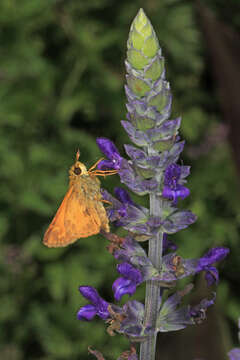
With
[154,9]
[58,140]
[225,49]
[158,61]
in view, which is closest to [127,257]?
[158,61]

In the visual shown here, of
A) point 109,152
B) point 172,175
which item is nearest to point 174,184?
point 172,175

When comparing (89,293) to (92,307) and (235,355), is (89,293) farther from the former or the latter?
(235,355)

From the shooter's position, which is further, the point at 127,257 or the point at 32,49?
the point at 32,49

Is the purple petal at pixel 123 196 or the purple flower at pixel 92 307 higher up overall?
the purple petal at pixel 123 196

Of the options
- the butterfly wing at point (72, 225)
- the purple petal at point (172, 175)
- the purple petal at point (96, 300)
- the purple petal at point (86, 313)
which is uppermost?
the purple petal at point (172, 175)

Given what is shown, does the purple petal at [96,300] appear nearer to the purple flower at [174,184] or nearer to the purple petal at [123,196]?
the purple petal at [123,196]

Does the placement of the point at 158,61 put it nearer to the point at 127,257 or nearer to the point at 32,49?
the point at 127,257

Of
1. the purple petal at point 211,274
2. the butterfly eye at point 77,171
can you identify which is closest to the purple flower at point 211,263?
the purple petal at point 211,274
